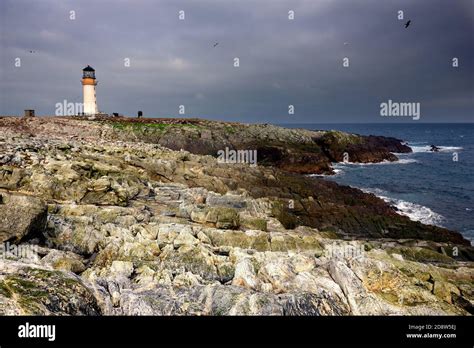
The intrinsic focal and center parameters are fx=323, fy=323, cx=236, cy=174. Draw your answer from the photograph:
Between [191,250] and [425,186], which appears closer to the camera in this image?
[191,250]

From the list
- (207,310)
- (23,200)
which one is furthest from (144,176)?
(207,310)

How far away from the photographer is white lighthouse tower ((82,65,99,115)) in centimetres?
6353

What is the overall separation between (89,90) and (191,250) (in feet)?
205

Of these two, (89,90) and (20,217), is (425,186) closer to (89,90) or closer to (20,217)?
(20,217)

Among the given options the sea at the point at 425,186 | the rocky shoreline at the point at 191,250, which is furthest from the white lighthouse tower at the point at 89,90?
the sea at the point at 425,186

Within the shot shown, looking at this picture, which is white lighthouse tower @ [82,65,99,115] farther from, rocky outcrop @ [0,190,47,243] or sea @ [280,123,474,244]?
rocky outcrop @ [0,190,47,243]

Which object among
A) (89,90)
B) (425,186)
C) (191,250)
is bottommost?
(425,186)

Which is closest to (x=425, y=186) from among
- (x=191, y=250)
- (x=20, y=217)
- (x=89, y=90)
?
(x=191, y=250)

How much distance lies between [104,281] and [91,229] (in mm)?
4722

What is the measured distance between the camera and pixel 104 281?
344 inches

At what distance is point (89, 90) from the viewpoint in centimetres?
6425

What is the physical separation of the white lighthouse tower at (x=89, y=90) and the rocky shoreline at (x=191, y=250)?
41.0m

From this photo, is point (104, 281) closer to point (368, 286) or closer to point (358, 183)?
point (368, 286)

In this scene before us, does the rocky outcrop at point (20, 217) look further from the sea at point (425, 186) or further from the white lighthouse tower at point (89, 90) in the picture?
the white lighthouse tower at point (89, 90)
